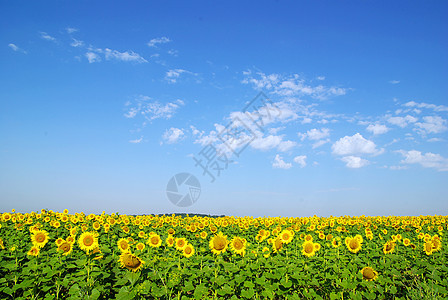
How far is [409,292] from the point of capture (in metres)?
6.62

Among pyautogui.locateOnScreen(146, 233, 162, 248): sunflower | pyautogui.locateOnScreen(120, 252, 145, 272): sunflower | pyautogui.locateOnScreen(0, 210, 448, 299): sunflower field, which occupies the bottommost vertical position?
pyautogui.locateOnScreen(0, 210, 448, 299): sunflower field

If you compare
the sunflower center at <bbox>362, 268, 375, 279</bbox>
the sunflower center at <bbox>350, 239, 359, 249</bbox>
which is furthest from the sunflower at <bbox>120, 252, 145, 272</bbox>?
Result: the sunflower center at <bbox>350, 239, 359, 249</bbox>

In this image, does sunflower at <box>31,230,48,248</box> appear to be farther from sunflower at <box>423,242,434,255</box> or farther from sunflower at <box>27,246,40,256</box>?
sunflower at <box>423,242,434,255</box>

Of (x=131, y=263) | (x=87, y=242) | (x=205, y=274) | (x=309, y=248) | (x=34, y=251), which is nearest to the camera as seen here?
(x=131, y=263)

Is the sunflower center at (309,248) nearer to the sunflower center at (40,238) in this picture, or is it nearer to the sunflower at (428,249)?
the sunflower at (428,249)

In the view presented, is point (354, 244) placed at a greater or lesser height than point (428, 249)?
greater

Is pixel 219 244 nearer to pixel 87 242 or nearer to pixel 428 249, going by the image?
pixel 87 242

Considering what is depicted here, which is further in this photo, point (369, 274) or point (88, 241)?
point (88, 241)

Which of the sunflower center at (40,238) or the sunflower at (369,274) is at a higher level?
the sunflower center at (40,238)

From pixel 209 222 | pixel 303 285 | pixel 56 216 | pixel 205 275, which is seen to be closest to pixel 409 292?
pixel 303 285

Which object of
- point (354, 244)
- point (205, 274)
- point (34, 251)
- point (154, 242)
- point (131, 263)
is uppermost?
point (354, 244)

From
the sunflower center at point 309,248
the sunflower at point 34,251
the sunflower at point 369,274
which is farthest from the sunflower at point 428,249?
the sunflower at point 34,251

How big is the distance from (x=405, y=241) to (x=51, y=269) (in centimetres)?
1136

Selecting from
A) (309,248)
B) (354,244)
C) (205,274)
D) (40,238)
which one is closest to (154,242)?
(205,274)
